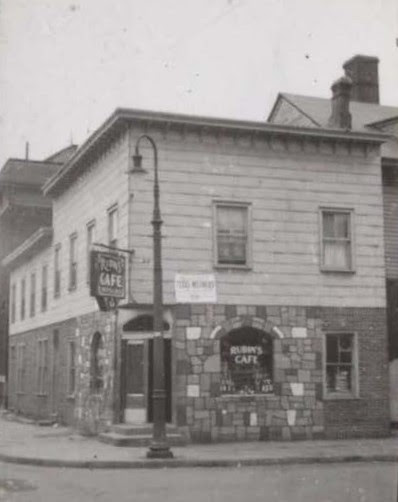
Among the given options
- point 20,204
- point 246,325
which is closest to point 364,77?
point 246,325

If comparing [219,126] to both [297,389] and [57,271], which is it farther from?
[57,271]

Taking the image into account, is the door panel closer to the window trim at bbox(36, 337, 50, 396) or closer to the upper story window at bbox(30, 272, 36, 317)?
the window trim at bbox(36, 337, 50, 396)

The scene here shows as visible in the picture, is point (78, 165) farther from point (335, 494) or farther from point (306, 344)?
point (335, 494)

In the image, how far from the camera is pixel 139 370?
19.8m

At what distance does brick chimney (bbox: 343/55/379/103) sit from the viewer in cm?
3120

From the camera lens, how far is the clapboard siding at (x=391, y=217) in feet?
72.2

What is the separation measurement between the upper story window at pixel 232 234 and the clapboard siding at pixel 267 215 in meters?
0.17

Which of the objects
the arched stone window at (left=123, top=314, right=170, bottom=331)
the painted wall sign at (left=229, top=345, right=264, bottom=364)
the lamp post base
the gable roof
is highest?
the gable roof

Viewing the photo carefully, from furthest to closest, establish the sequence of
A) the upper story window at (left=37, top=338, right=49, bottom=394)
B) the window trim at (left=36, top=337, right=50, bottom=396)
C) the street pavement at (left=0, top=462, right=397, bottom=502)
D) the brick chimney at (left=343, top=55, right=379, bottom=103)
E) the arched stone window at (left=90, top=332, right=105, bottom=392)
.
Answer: the brick chimney at (left=343, top=55, right=379, bottom=103)
the upper story window at (left=37, top=338, right=49, bottom=394)
the window trim at (left=36, top=337, right=50, bottom=396)
the arched stone window at (left=90, top=332, right=105, bottom=392)
the street pavement at (left=0, top=462, right=397, bottom=502)

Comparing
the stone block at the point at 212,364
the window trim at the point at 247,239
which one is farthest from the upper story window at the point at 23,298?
the stone block at the point at 212,364

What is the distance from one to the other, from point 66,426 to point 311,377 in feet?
27.8

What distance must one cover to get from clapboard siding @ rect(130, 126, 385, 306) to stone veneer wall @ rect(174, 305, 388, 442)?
0.45 meters

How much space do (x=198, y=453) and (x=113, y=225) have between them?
6.63 metres

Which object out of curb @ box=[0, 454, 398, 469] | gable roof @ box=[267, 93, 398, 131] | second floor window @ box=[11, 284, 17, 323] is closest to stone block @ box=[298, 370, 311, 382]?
curb @ box=[0, 454, 398, 469]
